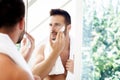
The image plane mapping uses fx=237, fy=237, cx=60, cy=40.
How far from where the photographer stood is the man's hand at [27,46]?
1.86 meters

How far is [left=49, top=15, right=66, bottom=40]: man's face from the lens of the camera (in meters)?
1.92

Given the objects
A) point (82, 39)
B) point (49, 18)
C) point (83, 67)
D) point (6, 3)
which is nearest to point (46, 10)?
point (49, 18)

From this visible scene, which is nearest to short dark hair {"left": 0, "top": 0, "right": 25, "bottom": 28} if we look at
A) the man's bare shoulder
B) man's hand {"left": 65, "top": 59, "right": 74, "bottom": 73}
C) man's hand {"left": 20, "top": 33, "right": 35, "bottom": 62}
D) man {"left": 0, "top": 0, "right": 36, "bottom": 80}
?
man {"left": 0, "top": 0, "right": 36, "bottom": 80}

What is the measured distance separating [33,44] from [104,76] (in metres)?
0.65

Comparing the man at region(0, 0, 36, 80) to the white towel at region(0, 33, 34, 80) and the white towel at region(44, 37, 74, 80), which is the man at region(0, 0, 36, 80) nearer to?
the white towel at region(0, 33, 34, 80)

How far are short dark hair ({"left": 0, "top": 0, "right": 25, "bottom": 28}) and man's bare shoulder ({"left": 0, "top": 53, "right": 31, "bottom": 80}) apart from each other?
0.14 metres

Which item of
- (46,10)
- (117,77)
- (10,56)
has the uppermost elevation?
(46,10)

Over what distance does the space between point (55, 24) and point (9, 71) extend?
1109mm

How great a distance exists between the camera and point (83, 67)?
199 cm

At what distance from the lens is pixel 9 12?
96 cm

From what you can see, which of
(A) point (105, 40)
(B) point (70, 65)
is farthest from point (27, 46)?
(A) point (105, 40)

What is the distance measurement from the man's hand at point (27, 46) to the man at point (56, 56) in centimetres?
7

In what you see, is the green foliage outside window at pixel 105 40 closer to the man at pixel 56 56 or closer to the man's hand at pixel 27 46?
the man at pixel 56 56

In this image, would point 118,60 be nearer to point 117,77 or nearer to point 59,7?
point 117,77
